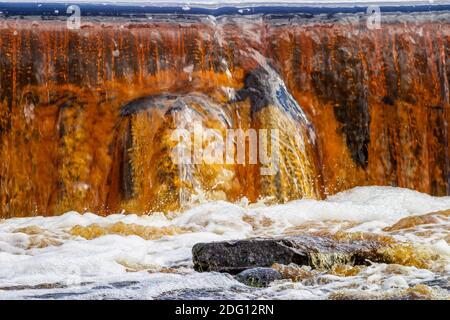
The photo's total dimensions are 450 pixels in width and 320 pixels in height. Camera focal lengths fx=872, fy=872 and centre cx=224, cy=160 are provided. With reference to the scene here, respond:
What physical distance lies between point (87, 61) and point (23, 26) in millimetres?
915

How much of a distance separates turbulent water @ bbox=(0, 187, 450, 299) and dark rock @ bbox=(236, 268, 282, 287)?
0.24ft

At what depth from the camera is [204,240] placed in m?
8.02

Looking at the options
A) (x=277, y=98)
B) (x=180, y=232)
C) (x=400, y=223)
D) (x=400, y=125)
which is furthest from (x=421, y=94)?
(x=180, y=232)

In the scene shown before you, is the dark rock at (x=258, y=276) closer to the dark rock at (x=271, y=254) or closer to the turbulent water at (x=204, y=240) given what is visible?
the turbulent water at (x=204, y=240)

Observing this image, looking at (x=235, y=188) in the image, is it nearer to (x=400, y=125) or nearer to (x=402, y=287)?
(x=400, y=125)

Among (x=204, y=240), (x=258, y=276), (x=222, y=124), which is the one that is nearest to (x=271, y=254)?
(x=258, y=276)

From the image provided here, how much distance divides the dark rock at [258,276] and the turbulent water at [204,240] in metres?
0.07

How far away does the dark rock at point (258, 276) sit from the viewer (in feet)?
18.8

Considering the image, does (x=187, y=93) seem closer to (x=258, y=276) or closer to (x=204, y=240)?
(x=204, y=240)

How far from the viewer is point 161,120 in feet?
34.1

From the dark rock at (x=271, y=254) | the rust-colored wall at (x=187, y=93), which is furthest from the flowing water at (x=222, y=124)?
the dark rock at (x=271, y=254)

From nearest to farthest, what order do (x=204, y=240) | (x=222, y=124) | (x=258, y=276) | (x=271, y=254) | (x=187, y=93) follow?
(x=258, y=276), (x=271, y=254), (x=204, y=240), (x=222, y=124), (x=187, y=93)

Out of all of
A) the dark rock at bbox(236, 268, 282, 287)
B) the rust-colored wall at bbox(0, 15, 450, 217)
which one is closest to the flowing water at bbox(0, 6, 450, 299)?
the rust-colored wall at bbox(0, 15, 450, 217)

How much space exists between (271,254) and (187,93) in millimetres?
4910
